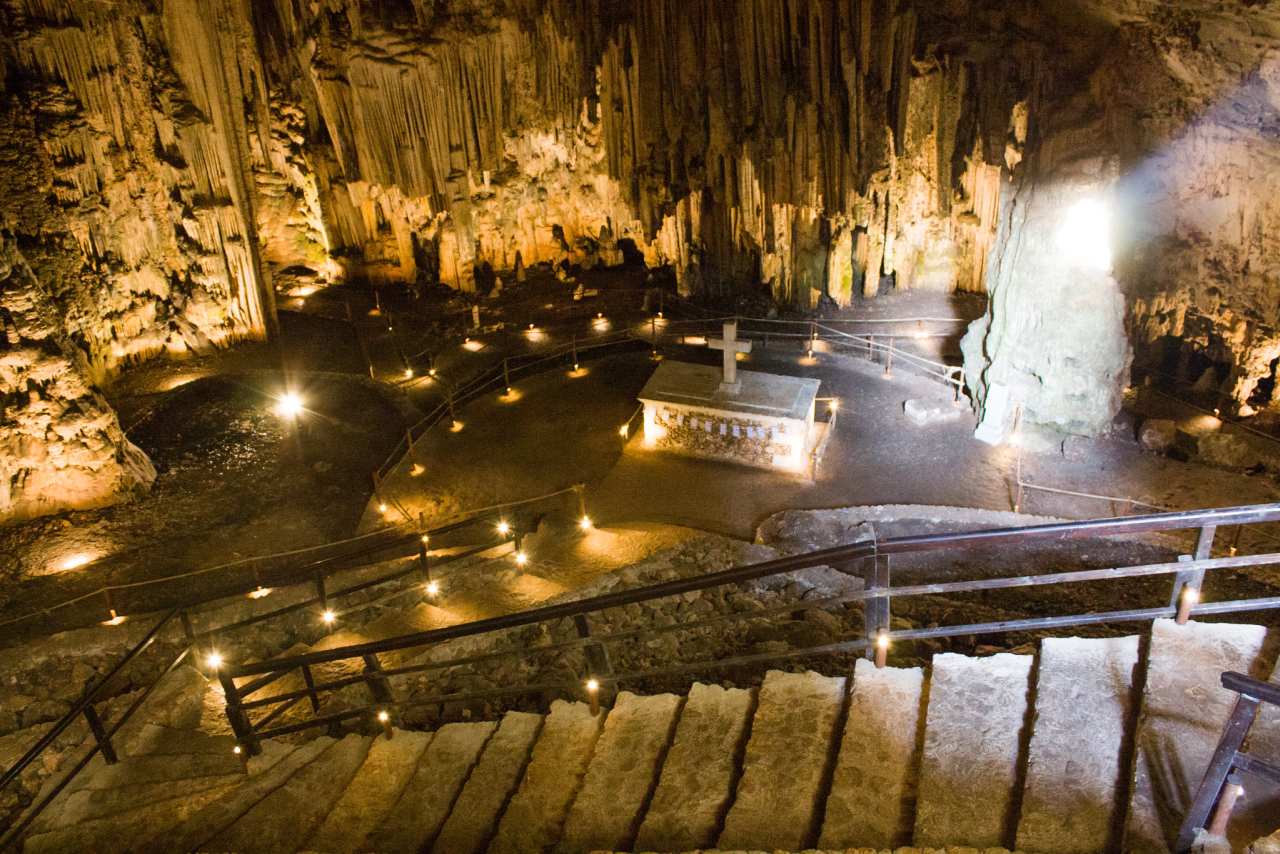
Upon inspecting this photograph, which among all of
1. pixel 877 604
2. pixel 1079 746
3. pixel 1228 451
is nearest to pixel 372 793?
pixel 877 604

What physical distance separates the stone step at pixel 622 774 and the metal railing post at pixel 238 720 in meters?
2.46

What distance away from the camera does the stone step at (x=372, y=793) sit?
4.68 metres

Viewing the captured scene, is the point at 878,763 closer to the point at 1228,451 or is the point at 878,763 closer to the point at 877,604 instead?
the point at 877,604

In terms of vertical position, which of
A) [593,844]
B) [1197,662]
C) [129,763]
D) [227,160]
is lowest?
[129,763]

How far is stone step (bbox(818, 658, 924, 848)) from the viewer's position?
352 centimetres

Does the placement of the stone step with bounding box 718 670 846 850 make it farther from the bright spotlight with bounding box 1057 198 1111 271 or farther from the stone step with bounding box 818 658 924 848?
the bright spotlight with bounding box 1057 198 1111 271

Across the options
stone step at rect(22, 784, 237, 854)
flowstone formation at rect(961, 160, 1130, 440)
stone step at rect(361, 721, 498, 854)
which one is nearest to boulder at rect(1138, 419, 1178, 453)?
flowstone formation at rect(961, 160, 1130, 440)

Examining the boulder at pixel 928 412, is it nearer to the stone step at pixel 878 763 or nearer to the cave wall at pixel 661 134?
the cave wall at pixel 661 134

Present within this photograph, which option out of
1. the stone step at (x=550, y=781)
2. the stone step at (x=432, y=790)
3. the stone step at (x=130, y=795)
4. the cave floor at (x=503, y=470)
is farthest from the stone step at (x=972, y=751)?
the cave floor at (x=503, y=470)

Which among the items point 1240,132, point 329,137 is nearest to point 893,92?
point 1240,132

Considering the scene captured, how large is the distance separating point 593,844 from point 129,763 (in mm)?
3992

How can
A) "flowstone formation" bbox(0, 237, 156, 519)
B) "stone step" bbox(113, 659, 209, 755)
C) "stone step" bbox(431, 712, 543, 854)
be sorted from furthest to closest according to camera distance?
"flowstone formation" bbox(0, 237, 156, 519), "stone step" bbox(113, 659, 209, 755), "stone step" bbox(431, 712, 543, 854)

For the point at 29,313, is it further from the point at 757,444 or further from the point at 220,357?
the point at 757,444

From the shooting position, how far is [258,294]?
805 inches
